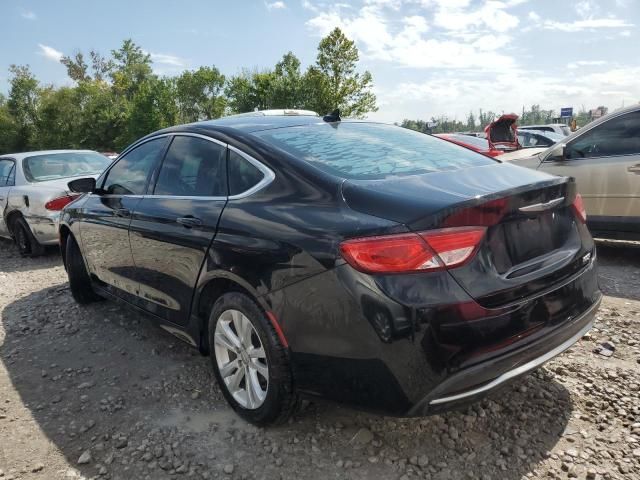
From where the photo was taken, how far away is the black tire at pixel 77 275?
4.62m

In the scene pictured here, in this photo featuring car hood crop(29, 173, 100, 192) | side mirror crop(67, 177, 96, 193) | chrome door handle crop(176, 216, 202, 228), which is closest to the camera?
chrome door handle crop(176, 216, 202, 228)

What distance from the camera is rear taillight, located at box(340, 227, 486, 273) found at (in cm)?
192

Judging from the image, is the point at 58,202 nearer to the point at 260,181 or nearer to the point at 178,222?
the point at 178,222

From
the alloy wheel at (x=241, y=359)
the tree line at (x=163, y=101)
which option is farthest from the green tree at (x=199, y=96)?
the alloy wheel at (x=241, y=359)

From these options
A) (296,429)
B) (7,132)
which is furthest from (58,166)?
(7,132)

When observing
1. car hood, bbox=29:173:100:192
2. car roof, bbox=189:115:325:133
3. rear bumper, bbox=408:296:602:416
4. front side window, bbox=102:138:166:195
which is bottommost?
rear bumper, bbox=408:296:602:416

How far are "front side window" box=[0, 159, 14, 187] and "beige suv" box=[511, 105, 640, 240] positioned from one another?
25.0 ft

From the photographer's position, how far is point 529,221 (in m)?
2.20

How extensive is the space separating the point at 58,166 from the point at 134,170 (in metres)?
4.51

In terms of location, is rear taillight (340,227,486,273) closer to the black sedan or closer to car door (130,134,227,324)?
the black sedan

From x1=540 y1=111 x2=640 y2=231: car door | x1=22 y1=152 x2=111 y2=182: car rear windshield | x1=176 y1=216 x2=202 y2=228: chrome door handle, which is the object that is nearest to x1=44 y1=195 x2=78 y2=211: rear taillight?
x1=22 y1=152 x2=111 y2=182: car rear windshield

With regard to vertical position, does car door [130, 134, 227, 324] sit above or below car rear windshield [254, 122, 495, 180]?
below

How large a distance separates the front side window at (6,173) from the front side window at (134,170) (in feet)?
14.4

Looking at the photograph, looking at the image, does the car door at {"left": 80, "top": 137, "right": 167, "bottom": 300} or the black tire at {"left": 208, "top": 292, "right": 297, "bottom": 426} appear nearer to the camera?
the black tire at {"left": 208, "top": 292, "right": 297, "bottom": 426}
